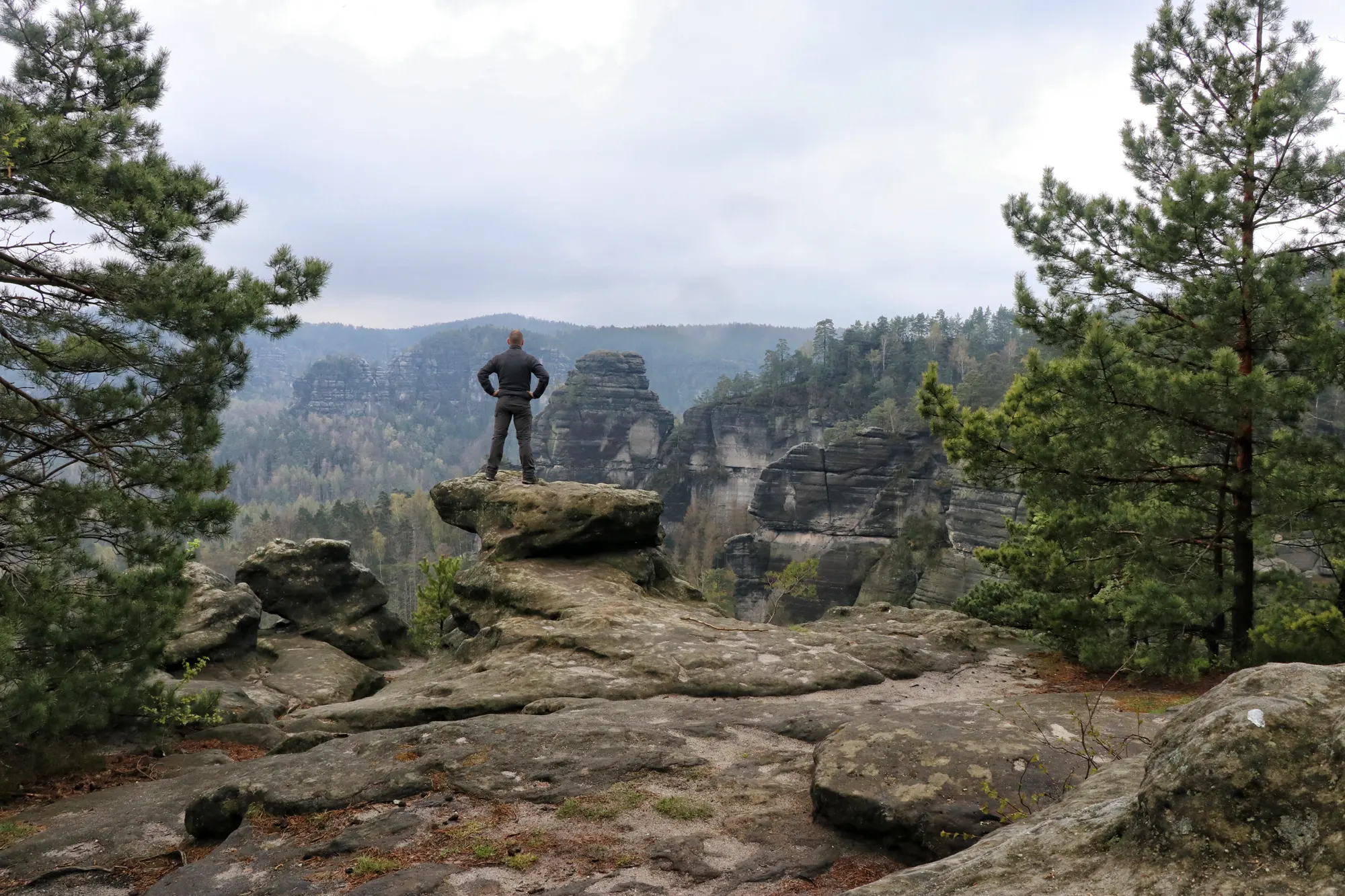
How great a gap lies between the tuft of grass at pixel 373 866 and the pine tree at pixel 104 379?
4.86 m

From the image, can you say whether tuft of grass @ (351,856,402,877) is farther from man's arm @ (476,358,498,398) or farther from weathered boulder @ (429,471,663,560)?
man's arm @ (476,358,498,398)

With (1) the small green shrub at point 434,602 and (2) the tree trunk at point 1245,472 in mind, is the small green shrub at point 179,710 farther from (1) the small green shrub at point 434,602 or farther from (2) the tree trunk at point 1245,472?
(2) the tree trunk at point 1245,472

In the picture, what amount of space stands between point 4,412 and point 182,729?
4.85m

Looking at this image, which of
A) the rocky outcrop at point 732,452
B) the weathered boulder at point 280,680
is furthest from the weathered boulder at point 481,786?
the rocky outcrop at point 732,452

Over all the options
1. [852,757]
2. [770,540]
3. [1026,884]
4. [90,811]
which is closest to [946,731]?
[852,757]

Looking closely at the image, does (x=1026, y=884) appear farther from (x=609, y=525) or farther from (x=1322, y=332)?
(x=609, y=525)

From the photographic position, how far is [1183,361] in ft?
34.5

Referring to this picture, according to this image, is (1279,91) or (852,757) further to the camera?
(1279,91)

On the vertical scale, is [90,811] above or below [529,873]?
below

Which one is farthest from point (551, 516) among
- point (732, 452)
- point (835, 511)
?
point (732, 452)

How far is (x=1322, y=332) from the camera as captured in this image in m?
8.95

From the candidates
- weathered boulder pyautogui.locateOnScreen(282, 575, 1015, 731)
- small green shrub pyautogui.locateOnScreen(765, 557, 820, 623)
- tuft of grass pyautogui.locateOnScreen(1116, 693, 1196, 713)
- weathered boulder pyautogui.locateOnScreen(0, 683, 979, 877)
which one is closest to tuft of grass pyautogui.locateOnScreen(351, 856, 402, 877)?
weathered boulder pyautogui.locateOnScreen(0, 683, 979, 877)

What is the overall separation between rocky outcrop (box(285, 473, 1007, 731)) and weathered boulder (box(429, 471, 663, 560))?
26 millimetres

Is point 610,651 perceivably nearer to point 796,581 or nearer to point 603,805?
point 603,805
